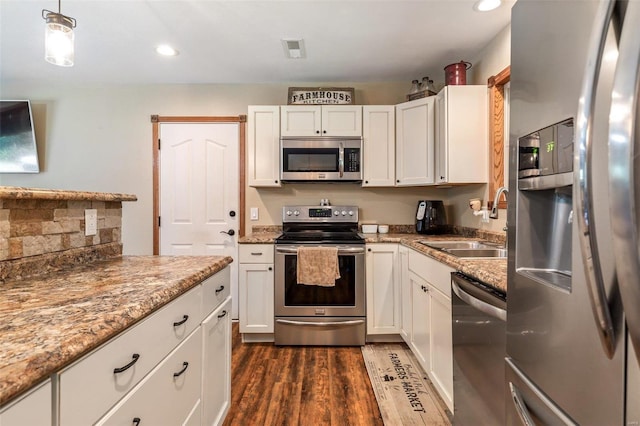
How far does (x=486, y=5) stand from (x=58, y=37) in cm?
234

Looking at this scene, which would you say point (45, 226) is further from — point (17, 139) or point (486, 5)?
point (17, 139)

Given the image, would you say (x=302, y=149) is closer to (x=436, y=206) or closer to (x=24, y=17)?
(x=436, y=206)

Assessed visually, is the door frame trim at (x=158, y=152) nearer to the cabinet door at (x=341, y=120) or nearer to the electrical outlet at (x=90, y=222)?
the cabinet door at (x=341, y=120)

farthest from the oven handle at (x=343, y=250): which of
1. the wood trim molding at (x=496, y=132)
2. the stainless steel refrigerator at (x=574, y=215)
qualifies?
the stainless steel refrigerator at (x=574, y=215)

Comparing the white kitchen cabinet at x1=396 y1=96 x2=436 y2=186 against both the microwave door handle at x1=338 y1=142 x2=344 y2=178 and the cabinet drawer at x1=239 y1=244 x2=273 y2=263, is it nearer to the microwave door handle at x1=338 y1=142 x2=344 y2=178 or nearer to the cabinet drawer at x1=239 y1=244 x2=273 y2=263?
the microwave door handle at x1=338 y1=142 x2=344 y2=178

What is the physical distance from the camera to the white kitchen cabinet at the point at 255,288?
2.62m

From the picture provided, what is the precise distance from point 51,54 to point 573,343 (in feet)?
7.03

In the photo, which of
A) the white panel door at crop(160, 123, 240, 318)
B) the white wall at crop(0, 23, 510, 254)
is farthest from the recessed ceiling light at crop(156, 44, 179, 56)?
the white panel door at crop(160, 123, 240, 318)

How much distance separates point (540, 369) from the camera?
2.38 feet

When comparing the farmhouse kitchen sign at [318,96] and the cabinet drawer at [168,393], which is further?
the farmhouse kitchen sign at [318,96]

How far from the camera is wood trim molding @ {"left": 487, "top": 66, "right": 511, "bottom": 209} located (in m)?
2.27

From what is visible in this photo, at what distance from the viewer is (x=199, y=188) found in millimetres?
3277

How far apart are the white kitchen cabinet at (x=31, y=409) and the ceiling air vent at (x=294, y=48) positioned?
247cm

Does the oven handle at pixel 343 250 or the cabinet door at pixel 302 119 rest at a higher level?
the cabinet door at pixel 302 119
